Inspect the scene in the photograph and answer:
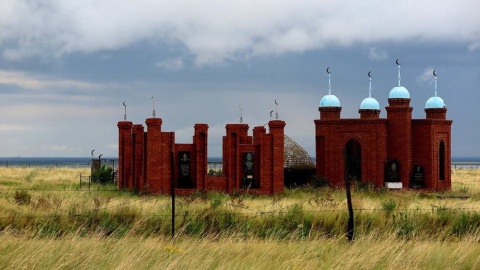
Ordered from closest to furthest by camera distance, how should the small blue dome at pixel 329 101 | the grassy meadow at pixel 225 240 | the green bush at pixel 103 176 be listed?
the grassy meadow at pixel 225 240 < the small blue dome at pixel 329 101 < the green bush at pixel 103 176

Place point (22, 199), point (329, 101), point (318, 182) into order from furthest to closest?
point (329, 101)
point (318, 182)
point (22, 199)

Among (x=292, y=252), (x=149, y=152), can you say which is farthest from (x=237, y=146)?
(x=292, y=252)

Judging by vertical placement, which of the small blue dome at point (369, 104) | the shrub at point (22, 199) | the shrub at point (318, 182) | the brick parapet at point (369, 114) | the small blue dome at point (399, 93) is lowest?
the shrub at point (22, 199)

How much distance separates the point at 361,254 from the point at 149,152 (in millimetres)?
21432

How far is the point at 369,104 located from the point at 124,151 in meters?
12.6

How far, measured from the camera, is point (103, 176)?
136 ft

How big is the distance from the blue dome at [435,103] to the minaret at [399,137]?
7.96ft

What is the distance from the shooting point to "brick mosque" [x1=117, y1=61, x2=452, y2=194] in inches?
1270

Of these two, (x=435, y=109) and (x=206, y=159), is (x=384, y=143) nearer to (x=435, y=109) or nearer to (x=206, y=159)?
(x=435, y=109)

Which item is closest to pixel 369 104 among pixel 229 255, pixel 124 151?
pixel 124 151

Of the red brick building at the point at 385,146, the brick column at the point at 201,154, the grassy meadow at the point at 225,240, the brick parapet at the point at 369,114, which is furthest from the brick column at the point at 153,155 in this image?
the brick parapet at the point at 369,114

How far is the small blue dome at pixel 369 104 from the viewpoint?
3762 centimetres

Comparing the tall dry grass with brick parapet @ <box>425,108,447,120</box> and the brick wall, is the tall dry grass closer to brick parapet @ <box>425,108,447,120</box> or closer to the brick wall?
the brick wall

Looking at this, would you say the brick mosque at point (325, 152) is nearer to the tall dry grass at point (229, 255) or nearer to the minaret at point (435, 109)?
the minaret at point (435, 109)
